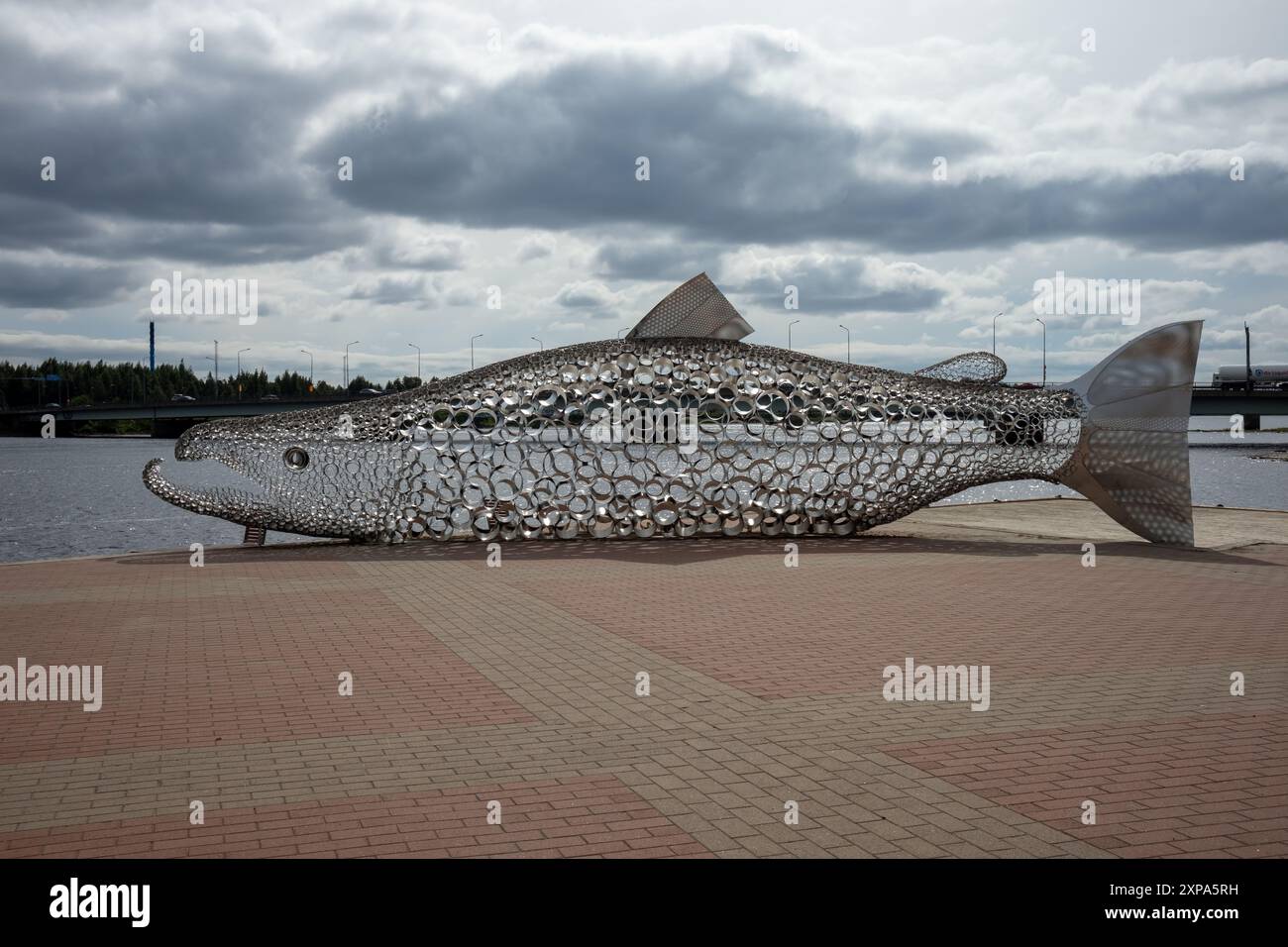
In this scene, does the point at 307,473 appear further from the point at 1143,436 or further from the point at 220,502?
the point at 1143,436

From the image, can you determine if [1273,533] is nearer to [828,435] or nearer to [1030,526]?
[1030,526]

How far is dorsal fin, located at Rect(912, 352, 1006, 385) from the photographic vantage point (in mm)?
19516

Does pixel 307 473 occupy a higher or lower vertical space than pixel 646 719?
higher

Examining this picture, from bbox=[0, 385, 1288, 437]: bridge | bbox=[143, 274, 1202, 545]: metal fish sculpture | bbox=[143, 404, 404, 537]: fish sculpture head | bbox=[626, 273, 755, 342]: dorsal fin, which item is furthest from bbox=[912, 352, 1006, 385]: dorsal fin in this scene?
bbox=[0, 385, 1288, 437]: bridge

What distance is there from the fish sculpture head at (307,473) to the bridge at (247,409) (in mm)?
19438

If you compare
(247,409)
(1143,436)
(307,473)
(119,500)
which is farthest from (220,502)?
(247,409)

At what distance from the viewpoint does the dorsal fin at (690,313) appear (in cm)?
1858

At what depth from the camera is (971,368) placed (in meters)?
19.8

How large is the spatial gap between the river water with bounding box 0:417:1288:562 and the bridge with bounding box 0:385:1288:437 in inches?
139

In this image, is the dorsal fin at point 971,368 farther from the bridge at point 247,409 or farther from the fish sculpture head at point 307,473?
the bridge at point 247,409

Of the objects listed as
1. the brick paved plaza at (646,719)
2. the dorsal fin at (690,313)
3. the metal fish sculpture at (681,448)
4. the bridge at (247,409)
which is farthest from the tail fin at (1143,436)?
the bridge at (247,409)

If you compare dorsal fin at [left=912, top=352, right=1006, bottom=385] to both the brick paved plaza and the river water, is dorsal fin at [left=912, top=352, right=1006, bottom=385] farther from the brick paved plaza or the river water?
the river water

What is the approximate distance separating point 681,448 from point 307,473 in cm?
580
